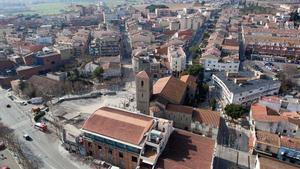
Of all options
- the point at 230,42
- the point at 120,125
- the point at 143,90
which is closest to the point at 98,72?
the point at 143,90

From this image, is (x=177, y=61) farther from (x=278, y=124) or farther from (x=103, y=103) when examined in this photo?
(x=278, y=124)

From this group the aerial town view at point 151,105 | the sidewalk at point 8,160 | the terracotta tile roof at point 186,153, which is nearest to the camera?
the terracotta tile roof at point 186,153

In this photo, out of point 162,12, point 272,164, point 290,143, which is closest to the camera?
point 272,164

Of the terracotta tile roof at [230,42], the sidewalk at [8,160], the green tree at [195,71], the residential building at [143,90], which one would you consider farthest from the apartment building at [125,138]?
the terracotta tile roof at [230,42]

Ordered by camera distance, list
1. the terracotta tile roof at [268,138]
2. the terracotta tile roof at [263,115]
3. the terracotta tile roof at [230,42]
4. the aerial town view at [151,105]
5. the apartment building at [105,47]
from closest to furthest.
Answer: the aerial town view at [151,105] < the terracotta tile roof at [268,138] < the terracotta tile roof at [263,115] < the terracotta tile roof at [230,42] < the apartment building at [105,47]

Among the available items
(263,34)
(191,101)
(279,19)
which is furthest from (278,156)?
(279,19)

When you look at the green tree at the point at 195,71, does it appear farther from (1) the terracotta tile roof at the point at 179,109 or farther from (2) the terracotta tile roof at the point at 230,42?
(2) the terracotta tile roof at the point at 230,42

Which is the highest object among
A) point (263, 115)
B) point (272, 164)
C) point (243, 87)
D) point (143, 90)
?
point (143, 90)

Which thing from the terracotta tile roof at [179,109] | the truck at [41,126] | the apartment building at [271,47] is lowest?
the truck at [41,126]
